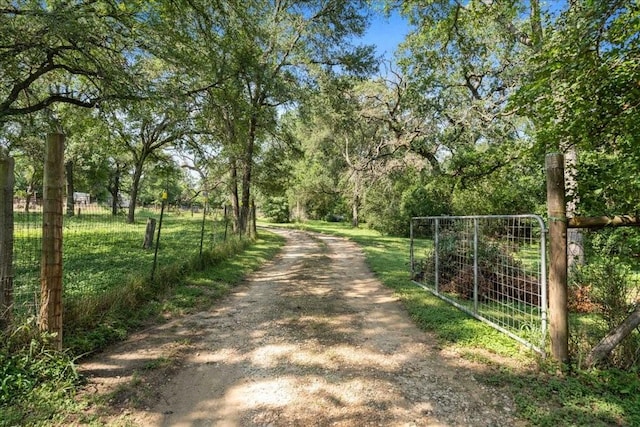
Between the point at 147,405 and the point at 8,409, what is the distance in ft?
3.07

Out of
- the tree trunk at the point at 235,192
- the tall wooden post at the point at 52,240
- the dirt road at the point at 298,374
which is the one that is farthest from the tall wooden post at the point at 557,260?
the tree trunk at the point at 235,192

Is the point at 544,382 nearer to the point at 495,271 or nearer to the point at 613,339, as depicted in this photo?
the point at 613,339

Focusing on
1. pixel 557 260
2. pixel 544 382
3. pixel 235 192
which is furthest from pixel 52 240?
pixel 235 192

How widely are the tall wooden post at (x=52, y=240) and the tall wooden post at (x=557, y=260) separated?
485 centimetres

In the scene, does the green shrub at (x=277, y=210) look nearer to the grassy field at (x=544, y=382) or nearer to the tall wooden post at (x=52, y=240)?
the grassy field at (x=544, y=382)

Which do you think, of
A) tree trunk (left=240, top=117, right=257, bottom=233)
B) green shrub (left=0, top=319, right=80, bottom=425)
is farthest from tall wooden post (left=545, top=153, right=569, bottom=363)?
tree trunk (left=240, top=117, right=257, bottom=233)

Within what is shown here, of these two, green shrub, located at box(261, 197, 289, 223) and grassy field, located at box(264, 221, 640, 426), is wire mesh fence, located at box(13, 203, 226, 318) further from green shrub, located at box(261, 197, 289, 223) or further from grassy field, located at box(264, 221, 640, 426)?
green shrub, located at box(261, 197, 289, 223)

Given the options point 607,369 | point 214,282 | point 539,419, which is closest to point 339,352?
point 539,419

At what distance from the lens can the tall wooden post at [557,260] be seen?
3309 millimetres

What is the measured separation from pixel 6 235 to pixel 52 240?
448mm

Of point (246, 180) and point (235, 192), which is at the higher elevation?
point (246, 180)

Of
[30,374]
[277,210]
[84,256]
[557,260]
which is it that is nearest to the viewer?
[30,374]

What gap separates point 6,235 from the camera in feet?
10.5

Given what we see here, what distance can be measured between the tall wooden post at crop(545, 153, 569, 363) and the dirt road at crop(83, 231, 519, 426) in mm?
902
